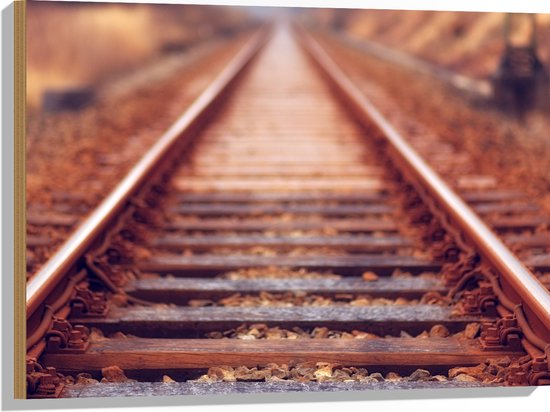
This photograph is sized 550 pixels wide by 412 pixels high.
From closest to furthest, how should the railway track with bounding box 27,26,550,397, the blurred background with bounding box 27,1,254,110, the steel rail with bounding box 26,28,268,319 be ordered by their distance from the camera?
the railway track with bounding box 27,26,550,397 → the steel rail with bounding box 26,28,268,319 → the blurred background with bounding box 27,1,254,110

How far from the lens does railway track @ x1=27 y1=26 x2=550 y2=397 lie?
2.50 metres

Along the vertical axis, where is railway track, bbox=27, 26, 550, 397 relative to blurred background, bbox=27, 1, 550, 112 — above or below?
below

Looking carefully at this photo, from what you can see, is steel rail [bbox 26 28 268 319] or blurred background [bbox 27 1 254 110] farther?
blurred background [bbox 27 1 254 110]

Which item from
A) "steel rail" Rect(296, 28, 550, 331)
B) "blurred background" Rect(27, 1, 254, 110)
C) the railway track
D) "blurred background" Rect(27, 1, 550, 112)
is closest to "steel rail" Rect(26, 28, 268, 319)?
the railway track

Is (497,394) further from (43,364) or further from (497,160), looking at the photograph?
(497,160)

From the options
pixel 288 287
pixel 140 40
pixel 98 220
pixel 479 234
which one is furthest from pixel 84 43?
pixel 479 234

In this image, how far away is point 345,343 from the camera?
2.62 meters

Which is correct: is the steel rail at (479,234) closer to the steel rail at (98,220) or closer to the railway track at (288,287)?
the railway track at (288,287)

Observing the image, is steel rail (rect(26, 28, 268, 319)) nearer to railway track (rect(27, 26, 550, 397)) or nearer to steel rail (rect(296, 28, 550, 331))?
railway track (rect(27, 26, 550, 397))

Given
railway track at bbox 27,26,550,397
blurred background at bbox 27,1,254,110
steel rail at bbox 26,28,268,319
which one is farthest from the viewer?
blurred background at bbox 27,1,254,110

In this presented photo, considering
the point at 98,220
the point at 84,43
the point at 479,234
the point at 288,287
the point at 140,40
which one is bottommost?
the point at 288,287

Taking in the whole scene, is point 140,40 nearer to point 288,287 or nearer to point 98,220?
point 98,220

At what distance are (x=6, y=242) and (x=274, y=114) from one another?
503 centimetres

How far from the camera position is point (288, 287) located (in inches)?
122
